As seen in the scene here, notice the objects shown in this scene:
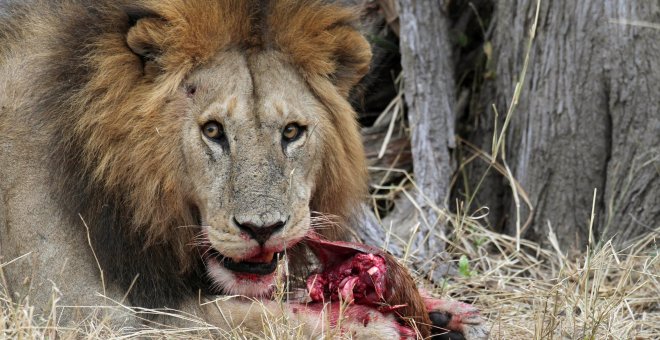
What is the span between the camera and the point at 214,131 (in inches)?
158

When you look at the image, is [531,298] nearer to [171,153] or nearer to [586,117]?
[586,117]

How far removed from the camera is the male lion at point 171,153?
3.98m

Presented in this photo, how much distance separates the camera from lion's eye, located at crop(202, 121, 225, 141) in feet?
13.1

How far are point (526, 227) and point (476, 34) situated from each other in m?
1.47

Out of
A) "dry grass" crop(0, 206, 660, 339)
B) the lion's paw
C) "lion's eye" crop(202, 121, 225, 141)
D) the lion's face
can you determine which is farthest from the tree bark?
"lion's eye" crop(202, 121, 225, 141)

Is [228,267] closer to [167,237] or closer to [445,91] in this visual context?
[167,237]

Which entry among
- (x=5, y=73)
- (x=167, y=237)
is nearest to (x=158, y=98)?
(x=167, y=237)

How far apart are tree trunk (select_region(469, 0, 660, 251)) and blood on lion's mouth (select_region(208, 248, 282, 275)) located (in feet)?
7.29

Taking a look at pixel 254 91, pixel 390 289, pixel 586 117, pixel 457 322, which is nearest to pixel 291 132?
pixel 254 91

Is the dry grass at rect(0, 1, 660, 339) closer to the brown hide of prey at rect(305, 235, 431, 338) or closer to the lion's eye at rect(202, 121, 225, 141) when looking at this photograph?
the brown hide of prey at rect(305, 235, 431, 338)

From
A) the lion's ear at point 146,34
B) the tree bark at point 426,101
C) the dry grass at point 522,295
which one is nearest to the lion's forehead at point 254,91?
the lion's ear at point 146,34

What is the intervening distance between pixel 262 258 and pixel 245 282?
0.16m

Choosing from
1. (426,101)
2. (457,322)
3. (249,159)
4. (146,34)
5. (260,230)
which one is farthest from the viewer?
(426,101)

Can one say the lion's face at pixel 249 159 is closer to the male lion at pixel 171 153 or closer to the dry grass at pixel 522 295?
the male lion at pixel 171 153
